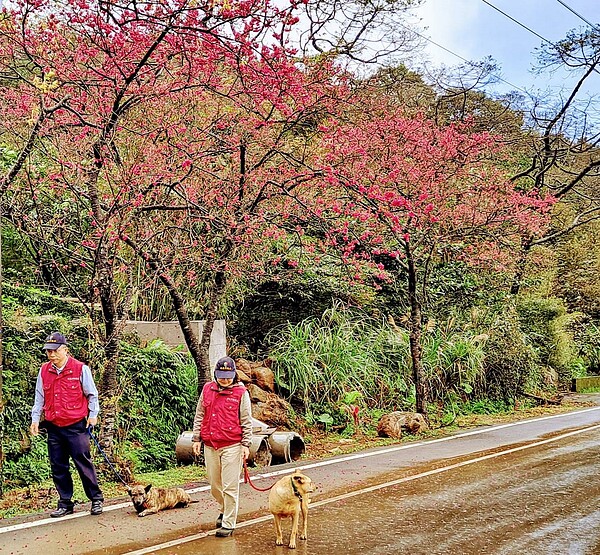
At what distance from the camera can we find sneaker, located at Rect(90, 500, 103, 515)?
820 centimetres

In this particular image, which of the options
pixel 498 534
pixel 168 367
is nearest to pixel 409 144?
pixel 168 367

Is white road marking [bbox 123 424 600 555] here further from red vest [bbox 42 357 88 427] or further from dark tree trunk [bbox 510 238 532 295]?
dark tree trunk [bbox 510 238 532 295]

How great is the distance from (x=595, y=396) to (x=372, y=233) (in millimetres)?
10508

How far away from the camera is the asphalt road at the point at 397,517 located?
701cm

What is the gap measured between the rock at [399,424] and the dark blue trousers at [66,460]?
270 inches

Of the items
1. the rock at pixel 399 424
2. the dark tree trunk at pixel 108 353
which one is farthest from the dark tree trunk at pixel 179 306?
the rock at pixel 399 424

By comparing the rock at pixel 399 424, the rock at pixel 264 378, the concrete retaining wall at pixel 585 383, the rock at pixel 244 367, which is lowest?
the concrete retaining wall at pixel 585 383

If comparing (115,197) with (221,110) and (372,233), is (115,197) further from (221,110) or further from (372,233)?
(372,233)

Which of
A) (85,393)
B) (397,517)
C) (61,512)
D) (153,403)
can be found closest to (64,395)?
(85,393)

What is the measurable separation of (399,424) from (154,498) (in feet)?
22.8

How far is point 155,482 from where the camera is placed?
10.1m

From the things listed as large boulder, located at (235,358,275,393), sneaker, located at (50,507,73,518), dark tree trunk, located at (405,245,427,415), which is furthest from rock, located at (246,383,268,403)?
sneaker, located at (50,507,73,518)

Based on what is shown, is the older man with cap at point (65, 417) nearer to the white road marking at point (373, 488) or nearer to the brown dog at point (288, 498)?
the white road marking at point (373, 488)

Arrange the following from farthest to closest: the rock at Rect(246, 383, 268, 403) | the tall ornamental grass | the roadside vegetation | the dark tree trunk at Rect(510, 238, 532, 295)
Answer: the dark tree trunk at Rect(510, 238, 532, 295)
the tall ornamental grass
the rock at Rect(246, 383, 268, 403)
the roadside vegetation
